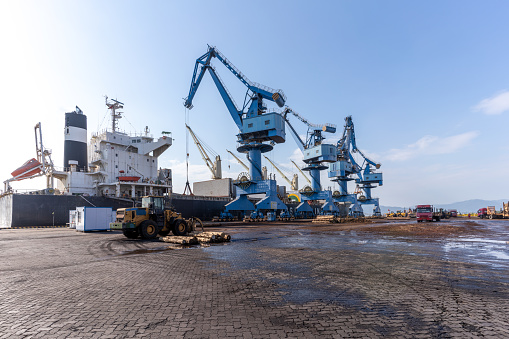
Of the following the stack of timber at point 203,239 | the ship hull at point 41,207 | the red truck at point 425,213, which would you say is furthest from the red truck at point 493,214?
the ship hull at point 41,207

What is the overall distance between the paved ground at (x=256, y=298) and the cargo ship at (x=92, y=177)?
25996 mm

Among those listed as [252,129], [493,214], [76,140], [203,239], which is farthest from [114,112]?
[493,214]

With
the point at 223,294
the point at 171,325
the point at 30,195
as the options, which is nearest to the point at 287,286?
the point at 223,294

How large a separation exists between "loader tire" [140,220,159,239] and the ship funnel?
27532mm

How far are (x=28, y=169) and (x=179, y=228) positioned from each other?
1228 inches

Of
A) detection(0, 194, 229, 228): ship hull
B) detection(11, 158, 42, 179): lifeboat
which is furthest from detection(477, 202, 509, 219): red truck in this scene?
detection(11, 158, 42, 179): lifeboat

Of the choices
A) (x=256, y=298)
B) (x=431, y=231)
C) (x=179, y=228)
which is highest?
(x=179, y=228)

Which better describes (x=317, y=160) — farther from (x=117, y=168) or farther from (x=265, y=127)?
(x=117, y=168)

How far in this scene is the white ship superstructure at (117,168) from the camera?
36.8 m

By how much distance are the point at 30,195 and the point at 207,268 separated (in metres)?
31.2

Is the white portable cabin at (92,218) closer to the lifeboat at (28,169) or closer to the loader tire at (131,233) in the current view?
the loader tire at (131,233)

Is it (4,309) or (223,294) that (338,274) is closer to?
(223,294)

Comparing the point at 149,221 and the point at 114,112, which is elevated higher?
the point at 114,112

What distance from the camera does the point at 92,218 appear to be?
951 inches
